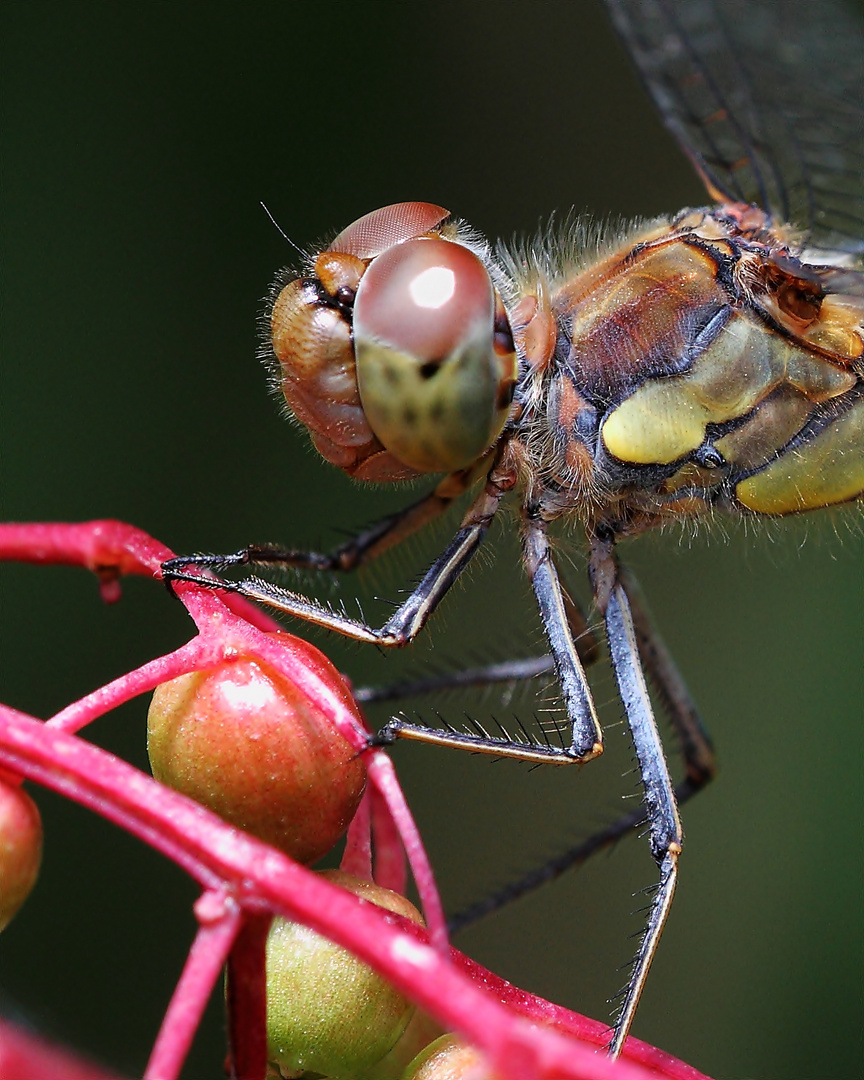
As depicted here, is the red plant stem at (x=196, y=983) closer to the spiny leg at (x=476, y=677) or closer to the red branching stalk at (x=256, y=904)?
the red branching stalk at (x=256, y=904)

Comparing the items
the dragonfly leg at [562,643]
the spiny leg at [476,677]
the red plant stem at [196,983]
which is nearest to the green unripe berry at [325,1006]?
the red plant stem at [196,983]

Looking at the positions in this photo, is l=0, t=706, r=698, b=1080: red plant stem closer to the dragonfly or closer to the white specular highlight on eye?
the dragonfly

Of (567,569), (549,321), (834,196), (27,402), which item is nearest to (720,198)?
(834,196)

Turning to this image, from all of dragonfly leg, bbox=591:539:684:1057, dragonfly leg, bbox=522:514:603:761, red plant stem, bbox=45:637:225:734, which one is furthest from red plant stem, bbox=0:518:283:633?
dragonfly leg, bbox=591:539:684:1057

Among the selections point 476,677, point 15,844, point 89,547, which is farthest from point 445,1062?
point 476,677

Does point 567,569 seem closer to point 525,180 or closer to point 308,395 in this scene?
point 308,395

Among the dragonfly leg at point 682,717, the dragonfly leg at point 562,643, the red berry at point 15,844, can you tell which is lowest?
the dragonfly leg at point 682,717
